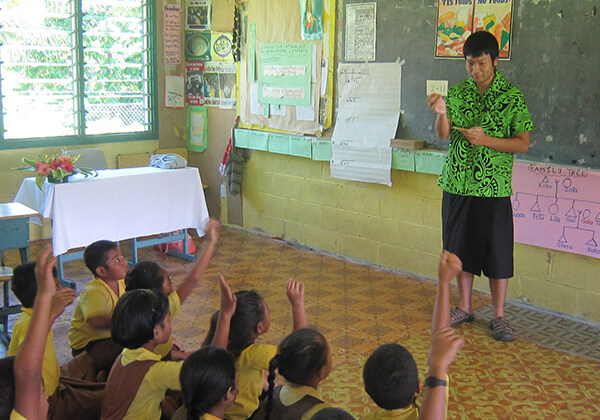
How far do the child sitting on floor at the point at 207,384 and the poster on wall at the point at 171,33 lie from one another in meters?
5.61

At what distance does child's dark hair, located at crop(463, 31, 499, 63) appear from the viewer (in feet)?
12.7

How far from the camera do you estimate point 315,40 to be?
5.92m

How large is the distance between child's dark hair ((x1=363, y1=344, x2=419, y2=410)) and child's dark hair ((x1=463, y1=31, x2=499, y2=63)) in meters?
2.46

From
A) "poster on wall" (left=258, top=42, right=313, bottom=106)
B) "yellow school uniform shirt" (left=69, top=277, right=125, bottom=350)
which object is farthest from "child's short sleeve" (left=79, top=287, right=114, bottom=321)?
"poster on wall" (left=258, top=42, right=313, bottom=106)

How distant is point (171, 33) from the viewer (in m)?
7.10

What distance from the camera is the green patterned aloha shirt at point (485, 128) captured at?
157 inches

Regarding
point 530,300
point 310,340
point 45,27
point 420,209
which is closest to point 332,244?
point 420,209

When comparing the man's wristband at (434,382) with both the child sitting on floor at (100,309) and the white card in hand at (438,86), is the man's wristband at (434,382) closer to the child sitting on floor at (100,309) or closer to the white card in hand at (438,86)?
the child sitting on floor at (100,309)

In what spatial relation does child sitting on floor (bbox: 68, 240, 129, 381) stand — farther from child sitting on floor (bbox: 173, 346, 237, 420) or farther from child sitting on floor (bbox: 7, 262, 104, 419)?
child sitting on floor (bbox: 173, 346, 237, 420)

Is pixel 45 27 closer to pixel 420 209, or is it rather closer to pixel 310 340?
pixel 420 209

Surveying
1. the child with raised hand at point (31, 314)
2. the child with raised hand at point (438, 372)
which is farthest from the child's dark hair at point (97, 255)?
the child with raised hand at point (438, 372)

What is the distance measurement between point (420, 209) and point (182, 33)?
335cm

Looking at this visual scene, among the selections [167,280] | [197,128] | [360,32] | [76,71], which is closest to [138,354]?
[167,280]

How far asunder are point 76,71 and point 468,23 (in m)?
3.70
